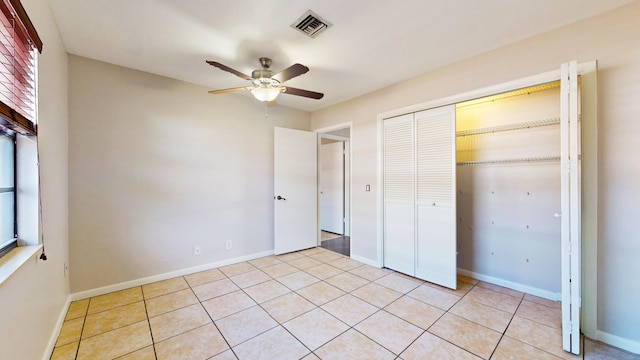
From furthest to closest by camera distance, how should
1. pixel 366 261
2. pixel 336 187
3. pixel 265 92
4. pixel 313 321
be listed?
pixel 336 187 < pixel 366 261 < pixel 265 92 < pixel 313 321

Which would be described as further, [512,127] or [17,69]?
[512,127]

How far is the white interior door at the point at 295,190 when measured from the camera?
3.86m

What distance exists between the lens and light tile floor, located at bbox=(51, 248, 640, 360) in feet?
5.59

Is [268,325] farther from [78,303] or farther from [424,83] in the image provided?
[424,83]

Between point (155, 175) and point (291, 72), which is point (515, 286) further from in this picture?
point (155, 175)

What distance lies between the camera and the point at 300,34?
208 cm

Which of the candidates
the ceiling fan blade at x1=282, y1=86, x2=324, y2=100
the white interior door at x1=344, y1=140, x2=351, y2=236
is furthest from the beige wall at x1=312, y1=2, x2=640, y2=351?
the white interior door at x1=344, y1=140, x2=351, y2=236

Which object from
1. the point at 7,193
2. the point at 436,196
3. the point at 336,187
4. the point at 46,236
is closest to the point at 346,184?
the point at 336,187

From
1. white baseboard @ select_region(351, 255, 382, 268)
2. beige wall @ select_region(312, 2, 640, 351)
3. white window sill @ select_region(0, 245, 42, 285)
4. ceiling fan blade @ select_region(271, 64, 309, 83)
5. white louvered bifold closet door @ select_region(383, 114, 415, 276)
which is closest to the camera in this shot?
white window sill @ select_region(0, 245, 42, 285)

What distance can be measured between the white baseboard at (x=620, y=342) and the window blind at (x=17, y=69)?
392 centimetres

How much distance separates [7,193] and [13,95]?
0.60 meters

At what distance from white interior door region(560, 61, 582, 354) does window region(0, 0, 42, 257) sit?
3208mm

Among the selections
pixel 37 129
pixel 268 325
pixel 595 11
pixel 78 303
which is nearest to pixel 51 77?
pixel 37 129

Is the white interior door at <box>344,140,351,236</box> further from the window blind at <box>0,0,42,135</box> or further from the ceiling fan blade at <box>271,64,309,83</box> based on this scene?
the window blind at <box>0,0,42,135</box>
